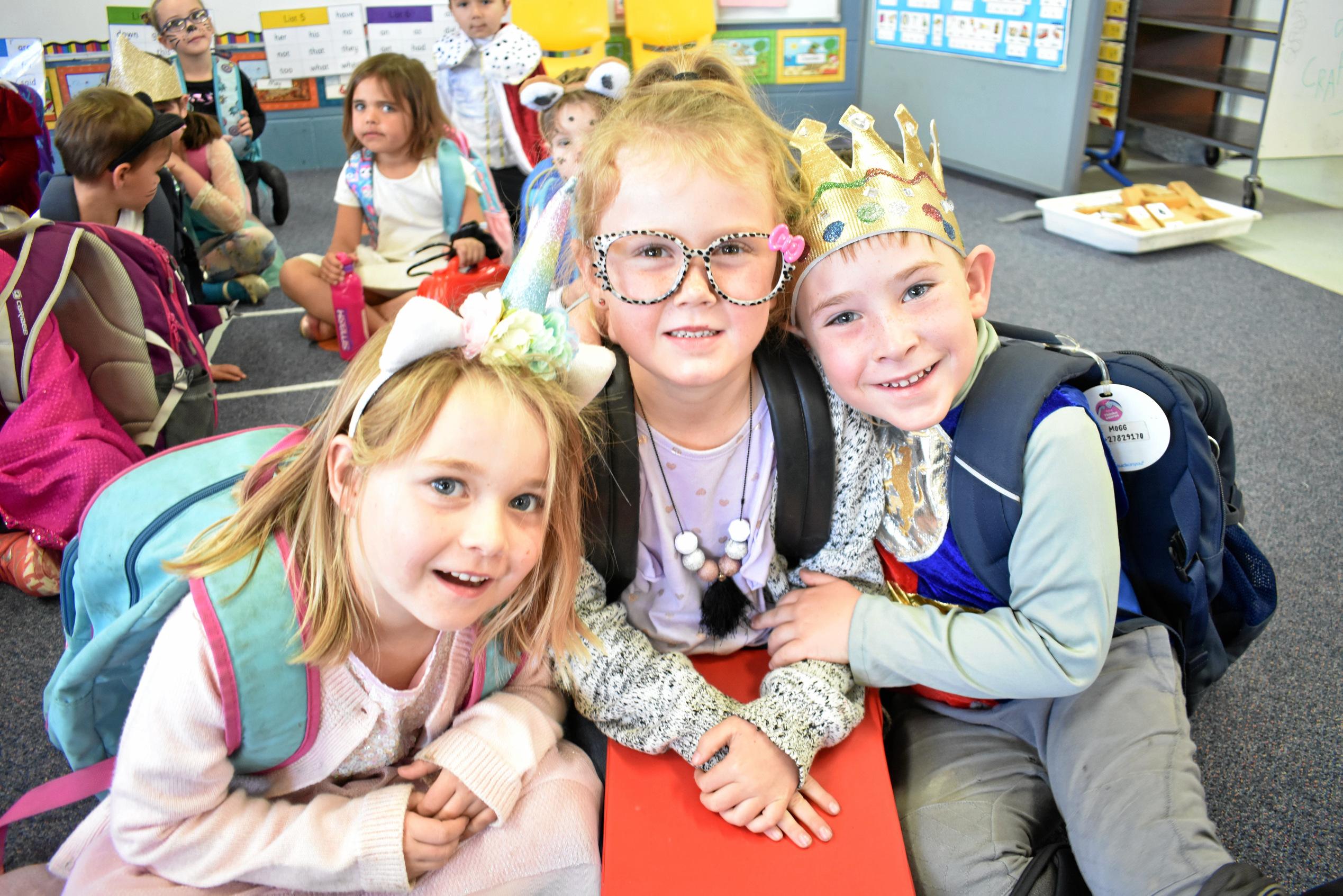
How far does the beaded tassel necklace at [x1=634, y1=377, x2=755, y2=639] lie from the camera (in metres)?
1.08

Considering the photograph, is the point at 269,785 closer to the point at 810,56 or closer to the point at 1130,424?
the point at 1130,424

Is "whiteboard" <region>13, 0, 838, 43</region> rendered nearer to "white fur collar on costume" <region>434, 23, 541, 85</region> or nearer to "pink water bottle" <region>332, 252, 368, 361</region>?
"white fur collar on costume" <region>434, 23, 541, 85</region>

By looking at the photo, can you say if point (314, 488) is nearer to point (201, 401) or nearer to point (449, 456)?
point (449, 456)

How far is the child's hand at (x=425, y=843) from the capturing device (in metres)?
0.93

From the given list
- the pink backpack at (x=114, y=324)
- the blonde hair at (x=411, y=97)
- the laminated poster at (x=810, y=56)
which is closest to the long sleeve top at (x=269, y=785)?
the pink backpack at (x=114, y=324)

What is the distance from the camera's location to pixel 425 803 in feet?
3.17

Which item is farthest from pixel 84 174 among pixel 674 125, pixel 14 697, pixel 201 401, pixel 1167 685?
pixel 1167 685

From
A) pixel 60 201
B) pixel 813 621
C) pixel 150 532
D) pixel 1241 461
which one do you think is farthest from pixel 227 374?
pixel 1241 461

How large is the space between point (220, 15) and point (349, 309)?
293cm

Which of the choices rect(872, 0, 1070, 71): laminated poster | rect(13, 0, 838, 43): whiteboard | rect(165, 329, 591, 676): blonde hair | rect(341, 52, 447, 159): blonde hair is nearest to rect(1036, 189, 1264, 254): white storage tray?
rect(872, 0, 1070, 71): laminated poster

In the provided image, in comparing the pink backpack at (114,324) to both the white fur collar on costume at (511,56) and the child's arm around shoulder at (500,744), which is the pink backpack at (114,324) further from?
the white fur collar on costume at (511,56)

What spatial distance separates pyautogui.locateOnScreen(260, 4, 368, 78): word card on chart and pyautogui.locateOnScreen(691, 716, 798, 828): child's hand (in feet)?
15.3

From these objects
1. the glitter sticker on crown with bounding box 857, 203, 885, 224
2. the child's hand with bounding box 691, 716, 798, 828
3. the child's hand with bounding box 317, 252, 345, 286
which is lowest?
the child's hand with bounding box 691, 716, 798, 828

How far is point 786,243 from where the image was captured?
3.12ft
